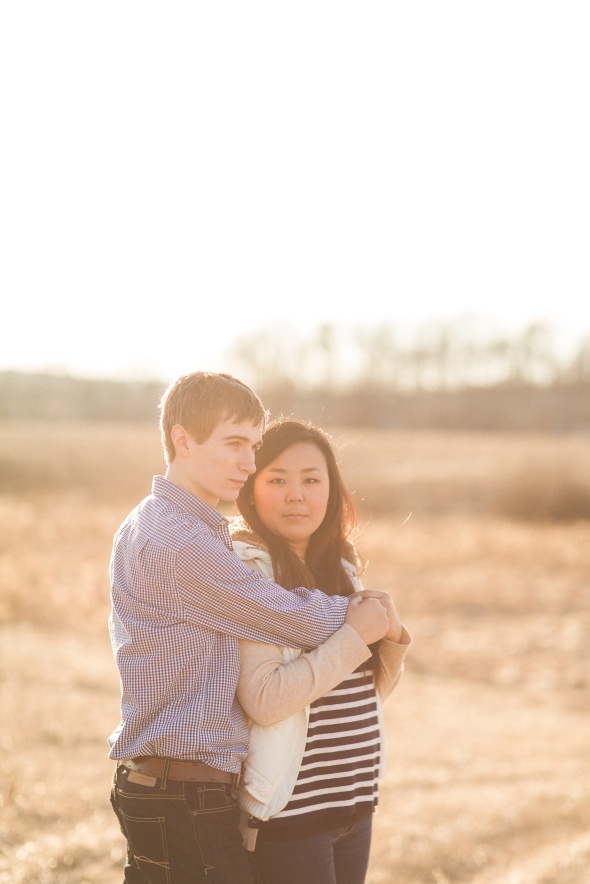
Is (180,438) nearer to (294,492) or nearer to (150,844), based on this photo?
(294,492)

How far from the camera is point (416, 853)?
4.69m

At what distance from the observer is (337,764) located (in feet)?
7.34

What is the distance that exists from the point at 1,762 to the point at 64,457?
28.4 meters

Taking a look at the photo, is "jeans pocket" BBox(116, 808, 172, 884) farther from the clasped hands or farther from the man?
the clasped hands

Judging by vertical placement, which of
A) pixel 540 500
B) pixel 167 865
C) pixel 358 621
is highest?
pixel 358 621

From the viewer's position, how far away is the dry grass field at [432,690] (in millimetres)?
4492

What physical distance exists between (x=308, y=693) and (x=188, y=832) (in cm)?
39

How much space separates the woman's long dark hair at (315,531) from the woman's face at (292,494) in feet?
0.07

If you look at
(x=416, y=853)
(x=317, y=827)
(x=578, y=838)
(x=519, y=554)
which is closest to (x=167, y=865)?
(x=317, y=827)

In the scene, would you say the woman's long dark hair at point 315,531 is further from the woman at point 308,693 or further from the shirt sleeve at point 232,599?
the shirt sleeve at point 232,599

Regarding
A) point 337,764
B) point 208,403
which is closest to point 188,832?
point 337,764

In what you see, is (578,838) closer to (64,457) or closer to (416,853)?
(416,853)

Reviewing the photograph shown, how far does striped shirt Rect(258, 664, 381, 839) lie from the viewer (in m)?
2.17

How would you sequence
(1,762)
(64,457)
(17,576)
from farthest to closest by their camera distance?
(64,457) → (17,576) → (1,762)
